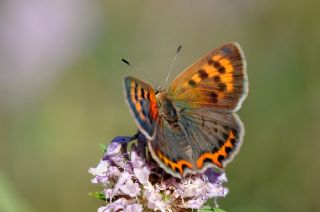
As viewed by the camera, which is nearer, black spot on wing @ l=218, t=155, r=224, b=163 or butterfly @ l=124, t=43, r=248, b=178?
butterfly @ l=124, t=43, r=248, b=178

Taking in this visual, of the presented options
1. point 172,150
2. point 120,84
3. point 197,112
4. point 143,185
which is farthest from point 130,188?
point 120,84

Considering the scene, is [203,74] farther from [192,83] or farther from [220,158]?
[220,158]

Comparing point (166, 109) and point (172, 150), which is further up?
point (166, 109)

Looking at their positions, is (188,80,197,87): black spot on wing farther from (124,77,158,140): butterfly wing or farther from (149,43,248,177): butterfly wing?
(124,77,158,140): butterfly wing

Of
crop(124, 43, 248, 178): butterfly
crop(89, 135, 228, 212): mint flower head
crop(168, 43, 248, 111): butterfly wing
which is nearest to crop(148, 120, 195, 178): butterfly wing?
crop(124, 43, 248, 178): butterfly
